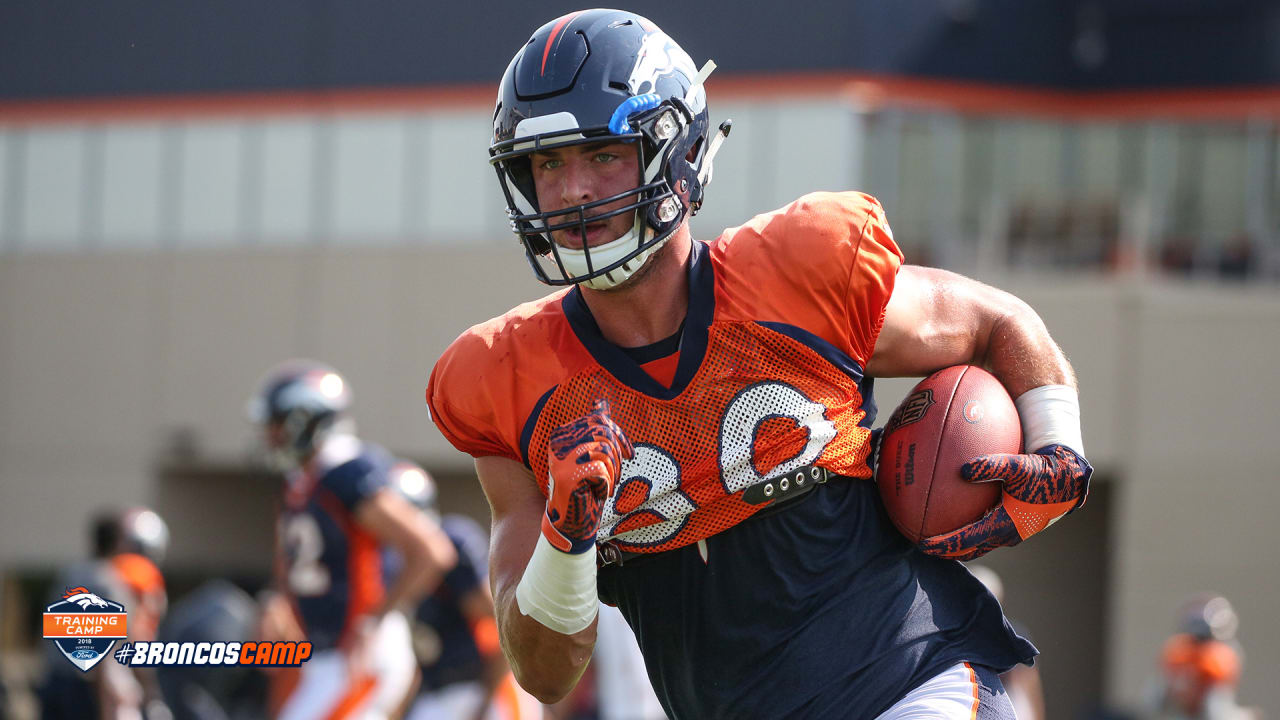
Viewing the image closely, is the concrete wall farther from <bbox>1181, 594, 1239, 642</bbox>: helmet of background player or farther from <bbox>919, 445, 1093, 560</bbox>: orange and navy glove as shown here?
<bbox>919, 445, 1093, 560</bbox>: orange and navy glove

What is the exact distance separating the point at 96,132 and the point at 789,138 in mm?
10157

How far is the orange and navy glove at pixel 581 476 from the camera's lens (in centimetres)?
293

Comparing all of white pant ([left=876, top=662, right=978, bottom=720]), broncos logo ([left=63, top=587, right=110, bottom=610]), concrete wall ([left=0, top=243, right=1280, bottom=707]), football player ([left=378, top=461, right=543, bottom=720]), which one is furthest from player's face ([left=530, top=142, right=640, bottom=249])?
concrete wall ([left=0, top=243, right=1280, bottom=707])

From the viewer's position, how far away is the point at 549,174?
10.8 ft

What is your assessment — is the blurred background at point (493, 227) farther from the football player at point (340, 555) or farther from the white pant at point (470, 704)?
the football player at point (340, 555)

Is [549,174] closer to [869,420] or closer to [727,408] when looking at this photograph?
[727,408]

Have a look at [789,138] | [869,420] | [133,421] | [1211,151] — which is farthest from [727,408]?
[133,421]

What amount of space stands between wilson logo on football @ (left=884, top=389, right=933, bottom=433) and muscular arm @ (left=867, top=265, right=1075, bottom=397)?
6 cm

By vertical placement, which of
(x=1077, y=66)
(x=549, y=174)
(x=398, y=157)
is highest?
(x=1077, y=66)

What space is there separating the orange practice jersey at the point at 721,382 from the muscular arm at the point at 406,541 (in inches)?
128

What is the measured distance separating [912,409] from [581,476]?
0.90 m

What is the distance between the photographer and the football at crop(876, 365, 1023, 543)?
334cm

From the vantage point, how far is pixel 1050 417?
3.43 meters

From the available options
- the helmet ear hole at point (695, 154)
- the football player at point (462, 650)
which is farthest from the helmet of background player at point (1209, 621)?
the helmet ear hole at point (695, 154)
